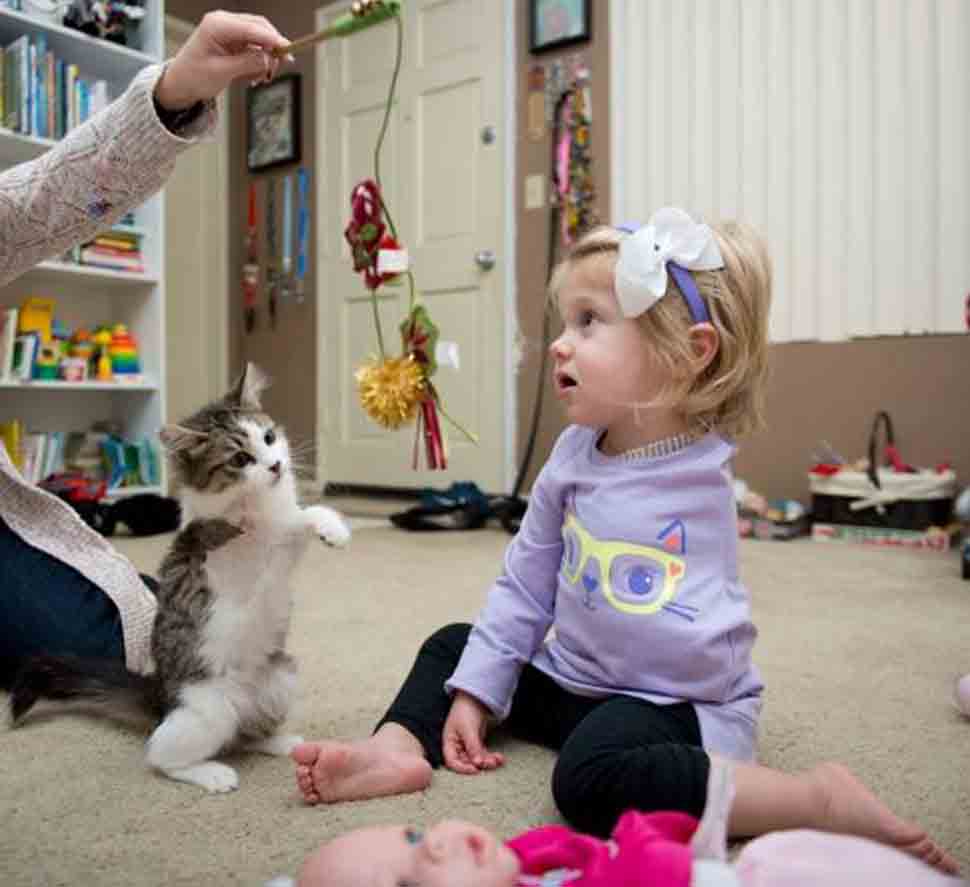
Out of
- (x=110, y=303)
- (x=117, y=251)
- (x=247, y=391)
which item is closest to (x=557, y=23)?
(x=117, y=251)

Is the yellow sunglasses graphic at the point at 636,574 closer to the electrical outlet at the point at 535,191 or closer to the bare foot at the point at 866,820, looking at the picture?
the bare foot at the point at 866,820

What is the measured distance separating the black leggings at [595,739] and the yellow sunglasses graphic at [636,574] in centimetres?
9

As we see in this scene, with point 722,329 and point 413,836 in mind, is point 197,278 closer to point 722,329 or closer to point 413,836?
point 722,329

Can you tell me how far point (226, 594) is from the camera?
0.89 meters

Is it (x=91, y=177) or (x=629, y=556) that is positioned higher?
(x=91, y=177)

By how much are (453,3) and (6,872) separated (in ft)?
12.0

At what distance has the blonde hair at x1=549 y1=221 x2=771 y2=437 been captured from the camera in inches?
34.6

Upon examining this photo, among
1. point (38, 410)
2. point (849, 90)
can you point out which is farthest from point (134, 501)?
point (849, 90)

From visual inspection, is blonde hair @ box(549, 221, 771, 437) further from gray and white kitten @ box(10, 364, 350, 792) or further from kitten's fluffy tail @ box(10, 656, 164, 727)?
kitten's fluffy tail @ box(10, 656, 164, 727)

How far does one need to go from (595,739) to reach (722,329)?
0.41m

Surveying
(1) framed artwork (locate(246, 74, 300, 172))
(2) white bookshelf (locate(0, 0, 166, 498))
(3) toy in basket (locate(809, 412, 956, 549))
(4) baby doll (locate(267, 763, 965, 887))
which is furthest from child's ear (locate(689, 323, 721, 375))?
(1) framed artwork (locate(246, 74, 300, 172))

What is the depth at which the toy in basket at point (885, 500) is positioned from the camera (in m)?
2.55

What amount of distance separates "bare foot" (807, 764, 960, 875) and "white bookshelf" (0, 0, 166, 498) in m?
2.72

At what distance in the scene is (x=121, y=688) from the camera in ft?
3.35
